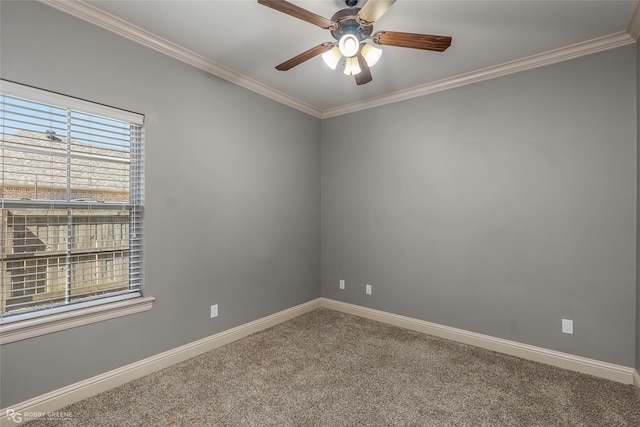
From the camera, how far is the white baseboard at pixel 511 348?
7.89ft

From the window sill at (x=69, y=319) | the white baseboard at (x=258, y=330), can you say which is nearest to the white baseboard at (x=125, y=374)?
the white baseboard at (x=258, y=330)

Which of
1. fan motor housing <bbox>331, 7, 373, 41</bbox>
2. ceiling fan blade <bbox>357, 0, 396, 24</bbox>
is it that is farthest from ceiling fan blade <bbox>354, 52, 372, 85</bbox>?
ceiling fan blade <bbox>357, 0, 396, 24</bbox>

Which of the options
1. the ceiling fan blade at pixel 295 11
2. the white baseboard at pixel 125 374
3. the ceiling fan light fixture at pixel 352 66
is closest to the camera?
the ceiling fan blade at pixel 295 11

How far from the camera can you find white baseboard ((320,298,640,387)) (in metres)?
2.40

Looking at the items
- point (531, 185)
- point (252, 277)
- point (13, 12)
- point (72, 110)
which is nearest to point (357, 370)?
point (252, 277)

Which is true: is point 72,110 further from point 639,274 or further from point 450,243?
point 639,274

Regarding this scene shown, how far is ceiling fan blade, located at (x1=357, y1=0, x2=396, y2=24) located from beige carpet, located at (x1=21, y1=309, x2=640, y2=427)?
2.36 meters

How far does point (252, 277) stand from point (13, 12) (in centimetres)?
261

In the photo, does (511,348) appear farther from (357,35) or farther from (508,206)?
(357,35)

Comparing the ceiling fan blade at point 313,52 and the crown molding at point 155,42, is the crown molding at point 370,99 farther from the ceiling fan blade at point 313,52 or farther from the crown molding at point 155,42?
the ceiling fan blade at point 313,52

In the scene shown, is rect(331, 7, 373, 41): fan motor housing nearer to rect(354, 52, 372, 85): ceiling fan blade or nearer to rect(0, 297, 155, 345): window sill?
rect(354, 52, 372, 85): ceiling fan blade

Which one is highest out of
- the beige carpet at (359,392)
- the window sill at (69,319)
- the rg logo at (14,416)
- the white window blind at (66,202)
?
the white window blind at (66,202)

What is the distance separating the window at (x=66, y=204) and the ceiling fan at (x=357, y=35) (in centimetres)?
152

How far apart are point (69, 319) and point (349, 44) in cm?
250
